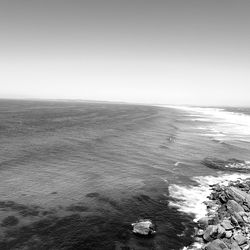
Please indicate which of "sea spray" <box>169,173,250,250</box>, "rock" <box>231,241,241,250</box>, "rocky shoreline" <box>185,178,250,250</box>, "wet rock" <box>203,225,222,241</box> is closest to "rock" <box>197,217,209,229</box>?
"rocky shoreline" <box>185,178,250,250</box>

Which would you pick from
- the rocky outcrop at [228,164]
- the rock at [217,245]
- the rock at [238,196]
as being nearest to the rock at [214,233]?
the rock at [217,245]

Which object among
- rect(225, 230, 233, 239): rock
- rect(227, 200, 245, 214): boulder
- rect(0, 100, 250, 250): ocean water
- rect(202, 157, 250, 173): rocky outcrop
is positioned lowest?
rect(0, 100, 250, 250): ocean water

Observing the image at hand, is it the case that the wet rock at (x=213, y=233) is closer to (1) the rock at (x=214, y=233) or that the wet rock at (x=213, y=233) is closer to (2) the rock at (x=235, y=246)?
(1) the rock at (x=214, y=233)

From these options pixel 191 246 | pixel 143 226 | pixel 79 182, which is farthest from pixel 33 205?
pixel 191 246

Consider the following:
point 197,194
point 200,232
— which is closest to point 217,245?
point 200,232

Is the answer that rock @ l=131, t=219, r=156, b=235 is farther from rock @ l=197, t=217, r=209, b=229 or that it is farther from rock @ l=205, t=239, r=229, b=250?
rock @ l=205, t=239, r=229, b=250
